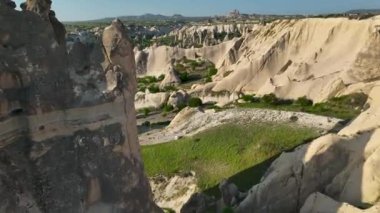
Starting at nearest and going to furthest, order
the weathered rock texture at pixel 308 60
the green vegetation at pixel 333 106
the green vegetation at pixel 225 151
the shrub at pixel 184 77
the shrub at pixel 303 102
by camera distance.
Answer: the green vegetation at pixel 225 151 < the green vegetation at pixel 333 106 < the shrub at pixel 303 102 < the weathered rock texture at pixel 308 60 < the shrub at pixel 184 77

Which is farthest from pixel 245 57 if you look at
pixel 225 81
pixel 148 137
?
pixel 148 137

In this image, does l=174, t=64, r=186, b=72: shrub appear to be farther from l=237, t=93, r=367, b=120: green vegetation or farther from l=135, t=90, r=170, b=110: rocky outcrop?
l=237, t=93, r=367, b=120: green vegetation

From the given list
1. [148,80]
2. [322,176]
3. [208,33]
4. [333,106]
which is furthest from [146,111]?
[208,33]

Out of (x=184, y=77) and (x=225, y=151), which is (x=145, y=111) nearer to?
(x=184, y=77)

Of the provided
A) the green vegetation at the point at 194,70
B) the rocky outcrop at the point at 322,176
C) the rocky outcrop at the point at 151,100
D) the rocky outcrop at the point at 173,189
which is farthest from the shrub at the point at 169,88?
the rocky outcrop at the point at 322,176

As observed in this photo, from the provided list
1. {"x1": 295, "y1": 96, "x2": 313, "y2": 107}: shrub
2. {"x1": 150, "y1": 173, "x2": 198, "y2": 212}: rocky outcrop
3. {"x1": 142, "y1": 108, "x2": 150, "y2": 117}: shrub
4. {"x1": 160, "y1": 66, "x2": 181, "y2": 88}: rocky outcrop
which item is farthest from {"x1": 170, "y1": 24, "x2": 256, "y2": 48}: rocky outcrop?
{"x1": 150, "y1": 173, "x2": 198, "y2": 212}: rocky outcrop

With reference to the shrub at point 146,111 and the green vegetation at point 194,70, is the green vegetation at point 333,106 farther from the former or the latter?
the green vegetation at point 194,70

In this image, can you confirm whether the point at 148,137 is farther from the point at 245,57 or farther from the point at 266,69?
the point at 245,57
